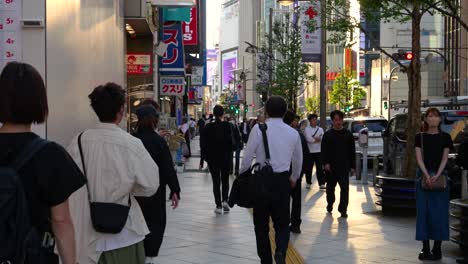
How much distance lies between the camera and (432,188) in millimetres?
7934

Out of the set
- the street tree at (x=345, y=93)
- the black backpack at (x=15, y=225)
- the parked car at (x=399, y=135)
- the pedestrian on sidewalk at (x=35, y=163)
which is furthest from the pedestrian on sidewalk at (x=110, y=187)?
the street tree at (x=345, y=93)

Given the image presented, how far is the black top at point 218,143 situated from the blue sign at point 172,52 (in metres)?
11.4

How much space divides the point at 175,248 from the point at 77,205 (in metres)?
4.71

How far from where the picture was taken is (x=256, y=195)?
673 centimetres

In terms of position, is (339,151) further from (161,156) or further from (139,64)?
(139,64)

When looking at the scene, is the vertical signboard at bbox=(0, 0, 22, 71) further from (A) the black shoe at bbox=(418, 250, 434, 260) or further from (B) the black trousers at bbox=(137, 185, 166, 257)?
(A) the black shoe at bbox=(418, 250, 434, 260)

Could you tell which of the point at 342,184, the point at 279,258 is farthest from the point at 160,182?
the point at 342,184

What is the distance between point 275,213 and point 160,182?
1.18 m

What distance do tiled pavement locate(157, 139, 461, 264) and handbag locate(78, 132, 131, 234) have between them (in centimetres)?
384

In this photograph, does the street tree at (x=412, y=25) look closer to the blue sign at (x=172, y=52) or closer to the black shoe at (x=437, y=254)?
the black shoe at (x=437, y=254)

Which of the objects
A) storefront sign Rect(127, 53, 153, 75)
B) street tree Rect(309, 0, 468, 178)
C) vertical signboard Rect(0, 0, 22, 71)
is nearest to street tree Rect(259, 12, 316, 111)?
storefront sign Rect(127, 53, 153, 75)

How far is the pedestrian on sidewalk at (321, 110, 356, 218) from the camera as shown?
11883 mm

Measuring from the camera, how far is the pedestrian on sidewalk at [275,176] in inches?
267

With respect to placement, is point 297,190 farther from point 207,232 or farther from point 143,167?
point 143,167
